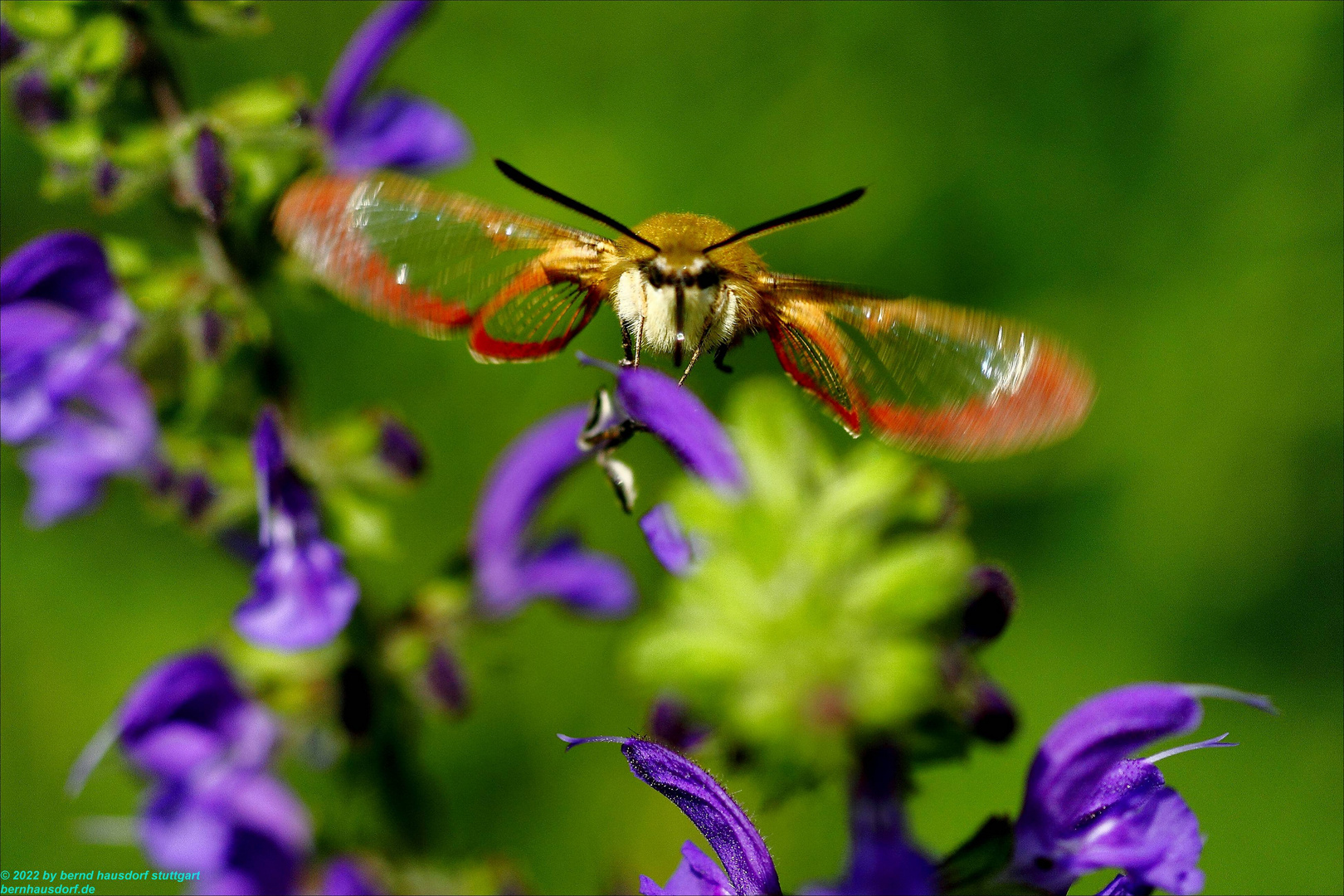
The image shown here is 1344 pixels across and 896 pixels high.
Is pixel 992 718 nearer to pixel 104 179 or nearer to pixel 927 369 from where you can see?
pixel 927 369

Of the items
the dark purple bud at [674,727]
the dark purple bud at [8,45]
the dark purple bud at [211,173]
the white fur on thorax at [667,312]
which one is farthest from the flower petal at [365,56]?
the dark purple bud at [674,727]

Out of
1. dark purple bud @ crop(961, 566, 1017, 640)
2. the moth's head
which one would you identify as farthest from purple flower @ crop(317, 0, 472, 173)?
dark purple bud @ crop(961, 566, 1017, 640)

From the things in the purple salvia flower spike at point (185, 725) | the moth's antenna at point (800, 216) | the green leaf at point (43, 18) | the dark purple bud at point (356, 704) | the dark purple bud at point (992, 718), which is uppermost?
the moth's antenna at point (800, 216)

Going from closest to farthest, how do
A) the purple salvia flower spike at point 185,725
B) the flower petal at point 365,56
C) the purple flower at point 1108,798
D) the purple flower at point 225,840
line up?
the purple flower at point 1108,798, the purple salvia flower spike at point 185,725, the flower petal at point 365,56, the purple flower at point 225,840

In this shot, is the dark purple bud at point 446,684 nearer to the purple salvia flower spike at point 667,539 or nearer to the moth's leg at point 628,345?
the moth's leg at point 628,345

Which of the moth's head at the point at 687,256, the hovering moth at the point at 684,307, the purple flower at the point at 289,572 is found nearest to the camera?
the hovering moth at the point at 684,307


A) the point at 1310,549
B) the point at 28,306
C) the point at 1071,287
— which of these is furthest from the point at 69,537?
the point at 1310,549

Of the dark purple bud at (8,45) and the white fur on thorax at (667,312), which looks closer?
the white fur on thorax at (667,312)
